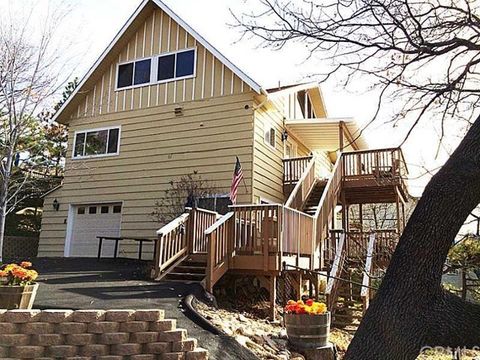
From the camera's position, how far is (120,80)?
14.6 meters

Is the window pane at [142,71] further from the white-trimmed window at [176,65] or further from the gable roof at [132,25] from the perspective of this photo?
the gable roof at [132,25]

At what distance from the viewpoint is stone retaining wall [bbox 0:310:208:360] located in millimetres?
4293

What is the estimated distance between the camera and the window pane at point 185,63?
43.5ft

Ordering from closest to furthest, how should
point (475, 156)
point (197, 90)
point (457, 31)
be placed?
point (475, 156), point (457, 31), point (197, 90)

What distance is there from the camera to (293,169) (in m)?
14.0

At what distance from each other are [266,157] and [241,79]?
230 centimetres

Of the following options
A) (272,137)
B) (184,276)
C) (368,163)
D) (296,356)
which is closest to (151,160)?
(272,137)

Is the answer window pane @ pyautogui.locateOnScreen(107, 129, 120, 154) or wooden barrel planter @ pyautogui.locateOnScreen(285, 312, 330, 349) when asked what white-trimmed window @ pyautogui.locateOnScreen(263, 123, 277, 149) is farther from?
wooden barrel planter @ pyautogui.locateOnScreen(285, 312, 330, 349)

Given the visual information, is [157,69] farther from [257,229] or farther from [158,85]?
[257,229]

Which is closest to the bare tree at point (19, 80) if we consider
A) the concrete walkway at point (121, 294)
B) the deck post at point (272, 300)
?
the concrete walkway at point (121, 294)

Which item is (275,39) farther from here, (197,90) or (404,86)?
(197,90)

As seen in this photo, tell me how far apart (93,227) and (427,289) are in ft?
42.3

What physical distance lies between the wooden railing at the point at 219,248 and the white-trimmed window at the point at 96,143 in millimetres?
7021

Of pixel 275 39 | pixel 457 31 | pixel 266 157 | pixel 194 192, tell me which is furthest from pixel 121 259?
pixel 457 31
